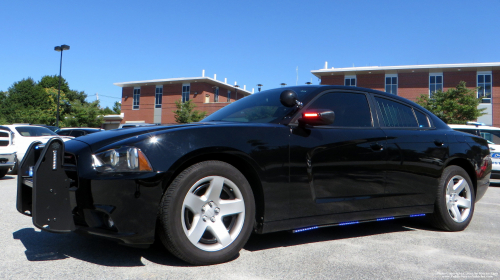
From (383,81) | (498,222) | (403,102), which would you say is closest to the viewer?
(403,102)

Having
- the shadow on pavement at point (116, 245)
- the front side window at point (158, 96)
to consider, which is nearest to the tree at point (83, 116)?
the front side window at point (158, 96)

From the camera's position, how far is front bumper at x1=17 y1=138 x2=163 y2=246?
2549 millimetres

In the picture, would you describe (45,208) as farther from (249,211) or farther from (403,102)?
(403,102)

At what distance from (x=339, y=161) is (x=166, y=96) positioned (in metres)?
44.7

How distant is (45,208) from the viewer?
2605mm

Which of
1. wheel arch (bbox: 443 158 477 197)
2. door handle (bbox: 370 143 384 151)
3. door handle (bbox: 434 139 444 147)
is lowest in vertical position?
wheel arch (bbox: 443 158 477 197)

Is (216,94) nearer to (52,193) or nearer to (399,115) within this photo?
(399,115)

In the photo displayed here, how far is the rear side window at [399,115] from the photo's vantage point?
419cm

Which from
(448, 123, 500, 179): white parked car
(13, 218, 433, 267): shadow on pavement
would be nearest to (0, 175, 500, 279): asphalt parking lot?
(13, 218, 433, 267): shadow on pavement

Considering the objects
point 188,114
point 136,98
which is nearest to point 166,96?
point 136,98

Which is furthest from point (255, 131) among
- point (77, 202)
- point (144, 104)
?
point (144, 104)

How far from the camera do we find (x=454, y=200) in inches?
176

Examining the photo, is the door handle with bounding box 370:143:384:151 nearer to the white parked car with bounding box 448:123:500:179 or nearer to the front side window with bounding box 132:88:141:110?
the white parked car with bounding box 448:123:500:179

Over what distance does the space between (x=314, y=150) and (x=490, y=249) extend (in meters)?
1.93
